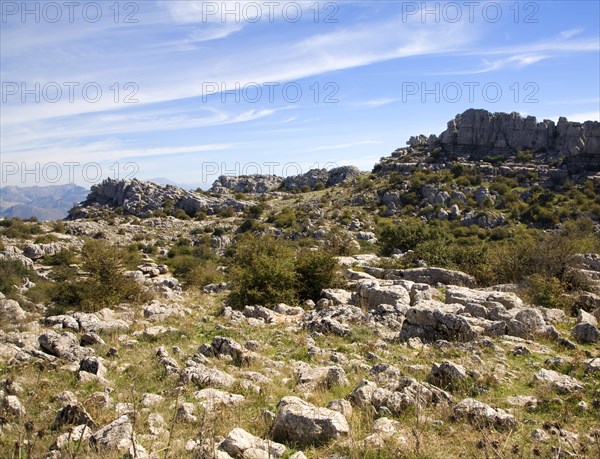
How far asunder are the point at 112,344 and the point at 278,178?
8943 centimetres

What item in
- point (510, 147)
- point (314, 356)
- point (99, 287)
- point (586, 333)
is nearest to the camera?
point (314, 356)

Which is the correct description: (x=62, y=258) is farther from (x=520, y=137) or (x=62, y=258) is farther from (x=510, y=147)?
(x=520, y=137)

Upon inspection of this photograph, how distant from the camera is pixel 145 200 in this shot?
67.4m

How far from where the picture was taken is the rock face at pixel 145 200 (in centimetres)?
→ 6556

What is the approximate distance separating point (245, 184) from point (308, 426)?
285ft

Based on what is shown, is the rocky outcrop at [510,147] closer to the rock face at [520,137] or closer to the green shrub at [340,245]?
the rock face at [520,137]

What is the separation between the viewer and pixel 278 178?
98.2 m

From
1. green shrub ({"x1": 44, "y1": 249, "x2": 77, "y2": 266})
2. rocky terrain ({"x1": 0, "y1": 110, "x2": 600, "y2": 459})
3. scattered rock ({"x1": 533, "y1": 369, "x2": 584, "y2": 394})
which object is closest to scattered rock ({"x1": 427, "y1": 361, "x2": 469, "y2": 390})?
rocky terrain ({"x1": 0, "y1": 110, "x2": 600, "y2": 459})

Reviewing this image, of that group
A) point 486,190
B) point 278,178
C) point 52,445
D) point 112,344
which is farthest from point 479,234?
point 278,178

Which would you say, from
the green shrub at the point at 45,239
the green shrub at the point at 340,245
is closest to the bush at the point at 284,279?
the green shrub at the point at 340,245

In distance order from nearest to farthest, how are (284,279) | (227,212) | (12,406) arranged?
(12,406) → (284,279) → (227,212)

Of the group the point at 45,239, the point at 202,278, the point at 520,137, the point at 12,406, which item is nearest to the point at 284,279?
the point at 202,278

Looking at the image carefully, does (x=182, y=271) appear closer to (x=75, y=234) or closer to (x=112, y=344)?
(x=112, y=344)

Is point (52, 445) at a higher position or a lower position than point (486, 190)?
lower
